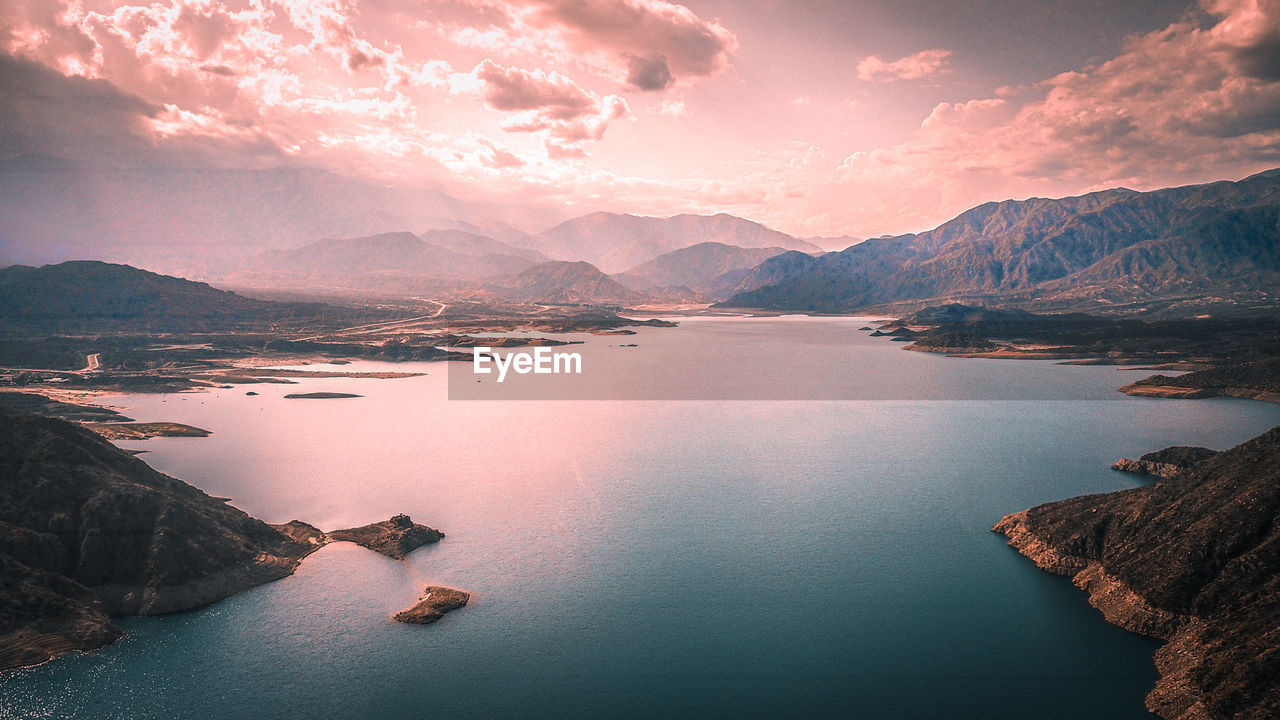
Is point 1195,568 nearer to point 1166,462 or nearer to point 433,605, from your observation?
point 1166,462

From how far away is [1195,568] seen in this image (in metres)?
51.1

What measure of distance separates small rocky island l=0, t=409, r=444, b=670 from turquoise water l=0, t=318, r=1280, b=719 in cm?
Result: 251

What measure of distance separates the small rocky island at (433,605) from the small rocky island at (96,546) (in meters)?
11.2

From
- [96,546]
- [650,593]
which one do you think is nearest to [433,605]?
[650,593]

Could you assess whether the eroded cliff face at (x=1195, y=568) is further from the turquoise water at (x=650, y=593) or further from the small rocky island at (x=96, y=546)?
the small rocky island at (x=96, y=546)

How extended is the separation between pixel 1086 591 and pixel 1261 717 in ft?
74.2

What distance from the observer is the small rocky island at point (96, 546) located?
51.1m

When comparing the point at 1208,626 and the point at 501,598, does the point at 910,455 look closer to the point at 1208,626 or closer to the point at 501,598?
the point at 1208,626

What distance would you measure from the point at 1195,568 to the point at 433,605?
202ft

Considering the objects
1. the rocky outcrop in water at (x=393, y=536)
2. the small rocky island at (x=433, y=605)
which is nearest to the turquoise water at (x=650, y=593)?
the small rocky island at (x=433, y=605)

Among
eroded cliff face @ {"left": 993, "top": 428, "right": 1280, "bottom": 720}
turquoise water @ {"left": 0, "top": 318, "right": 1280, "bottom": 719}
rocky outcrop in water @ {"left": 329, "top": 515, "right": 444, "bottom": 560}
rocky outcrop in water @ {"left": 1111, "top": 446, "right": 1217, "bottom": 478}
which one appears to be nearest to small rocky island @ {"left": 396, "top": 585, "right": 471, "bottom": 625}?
turquoise water @ {"left": 0, "top": 318, "right": 1280, "bottom": 719}

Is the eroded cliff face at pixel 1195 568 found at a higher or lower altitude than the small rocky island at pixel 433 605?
higher

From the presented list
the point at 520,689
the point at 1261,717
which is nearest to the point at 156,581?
the point at 520,689

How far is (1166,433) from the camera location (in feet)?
394
